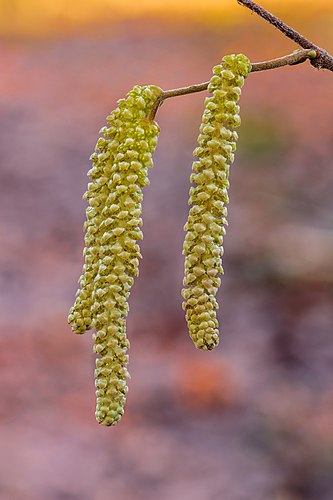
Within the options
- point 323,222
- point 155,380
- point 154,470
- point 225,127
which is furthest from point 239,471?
point 225,127

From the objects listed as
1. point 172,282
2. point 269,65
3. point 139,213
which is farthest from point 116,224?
point 172,282

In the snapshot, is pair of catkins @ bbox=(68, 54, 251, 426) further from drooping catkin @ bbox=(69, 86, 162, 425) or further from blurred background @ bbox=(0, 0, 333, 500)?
blurred background @ bbox=(0, 0, 333, 500)

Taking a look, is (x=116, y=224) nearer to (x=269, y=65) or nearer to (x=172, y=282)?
(x=269, y=65)

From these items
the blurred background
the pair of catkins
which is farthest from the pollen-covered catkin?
the blurred background

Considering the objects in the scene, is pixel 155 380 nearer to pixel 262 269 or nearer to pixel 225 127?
pixel 262 269

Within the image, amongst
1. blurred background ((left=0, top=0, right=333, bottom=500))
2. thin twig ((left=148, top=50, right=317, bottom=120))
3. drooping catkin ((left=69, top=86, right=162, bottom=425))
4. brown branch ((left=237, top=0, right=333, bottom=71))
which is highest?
blurred background ((left=0, top=0, right=333, bottom=500))

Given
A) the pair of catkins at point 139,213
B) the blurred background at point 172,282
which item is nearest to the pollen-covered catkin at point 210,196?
the pair of catkins at point 139,213
